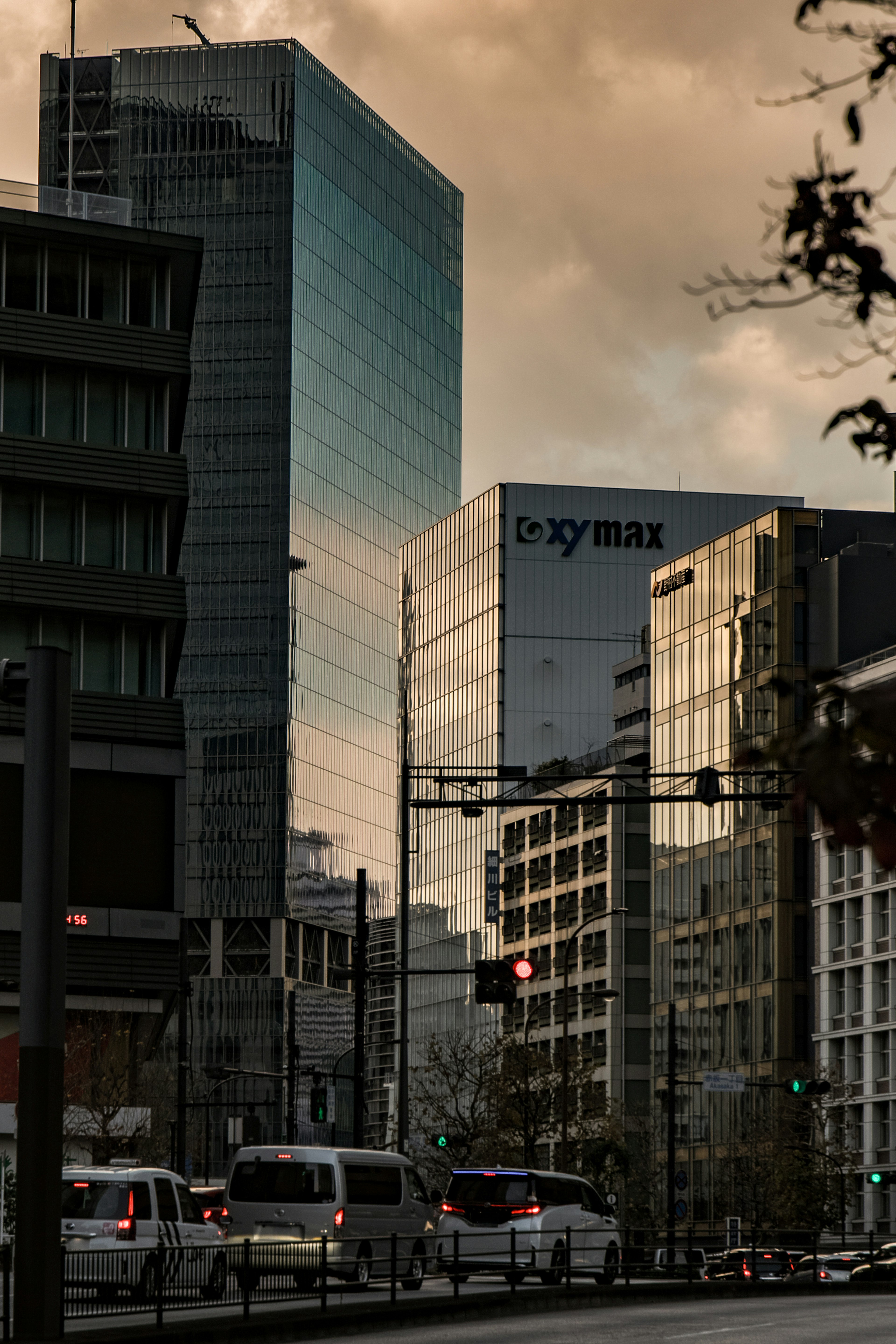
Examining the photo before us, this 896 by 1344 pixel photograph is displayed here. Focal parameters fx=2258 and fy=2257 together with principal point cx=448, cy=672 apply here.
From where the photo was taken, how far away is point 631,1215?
117 meters

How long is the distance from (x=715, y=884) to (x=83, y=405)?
65591 mm

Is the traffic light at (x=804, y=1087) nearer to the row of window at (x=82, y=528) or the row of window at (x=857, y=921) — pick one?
the row of window at (x=82, y=528)

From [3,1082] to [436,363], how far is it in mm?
146883

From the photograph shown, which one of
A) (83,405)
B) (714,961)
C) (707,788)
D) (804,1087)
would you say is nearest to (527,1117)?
(804,1087)

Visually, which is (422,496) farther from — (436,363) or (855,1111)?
(855,1111)

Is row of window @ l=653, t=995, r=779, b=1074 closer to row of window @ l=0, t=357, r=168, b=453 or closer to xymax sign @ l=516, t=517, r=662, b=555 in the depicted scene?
xymax sign @ l=516, t=517, r=662, b=555

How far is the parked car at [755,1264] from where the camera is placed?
1780 inches

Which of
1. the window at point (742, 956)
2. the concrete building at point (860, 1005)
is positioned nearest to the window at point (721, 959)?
the window at point (742, 956)

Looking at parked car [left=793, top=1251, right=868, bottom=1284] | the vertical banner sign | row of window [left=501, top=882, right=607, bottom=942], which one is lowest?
parked car [left=793, top=1251, right=868, bottom=1284]

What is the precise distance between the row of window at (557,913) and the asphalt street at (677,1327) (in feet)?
345

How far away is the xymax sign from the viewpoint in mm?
175125

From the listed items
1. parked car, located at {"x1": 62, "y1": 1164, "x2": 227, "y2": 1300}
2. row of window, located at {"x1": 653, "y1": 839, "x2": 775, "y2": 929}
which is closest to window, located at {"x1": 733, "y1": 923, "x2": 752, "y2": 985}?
row of window, located at {"x1": 653, "y1": 839, "x2": 775, "y2": 929}

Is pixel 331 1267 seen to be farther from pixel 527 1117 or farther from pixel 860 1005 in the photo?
pixel 860 1005

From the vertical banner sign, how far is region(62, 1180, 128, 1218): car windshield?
422 ft
